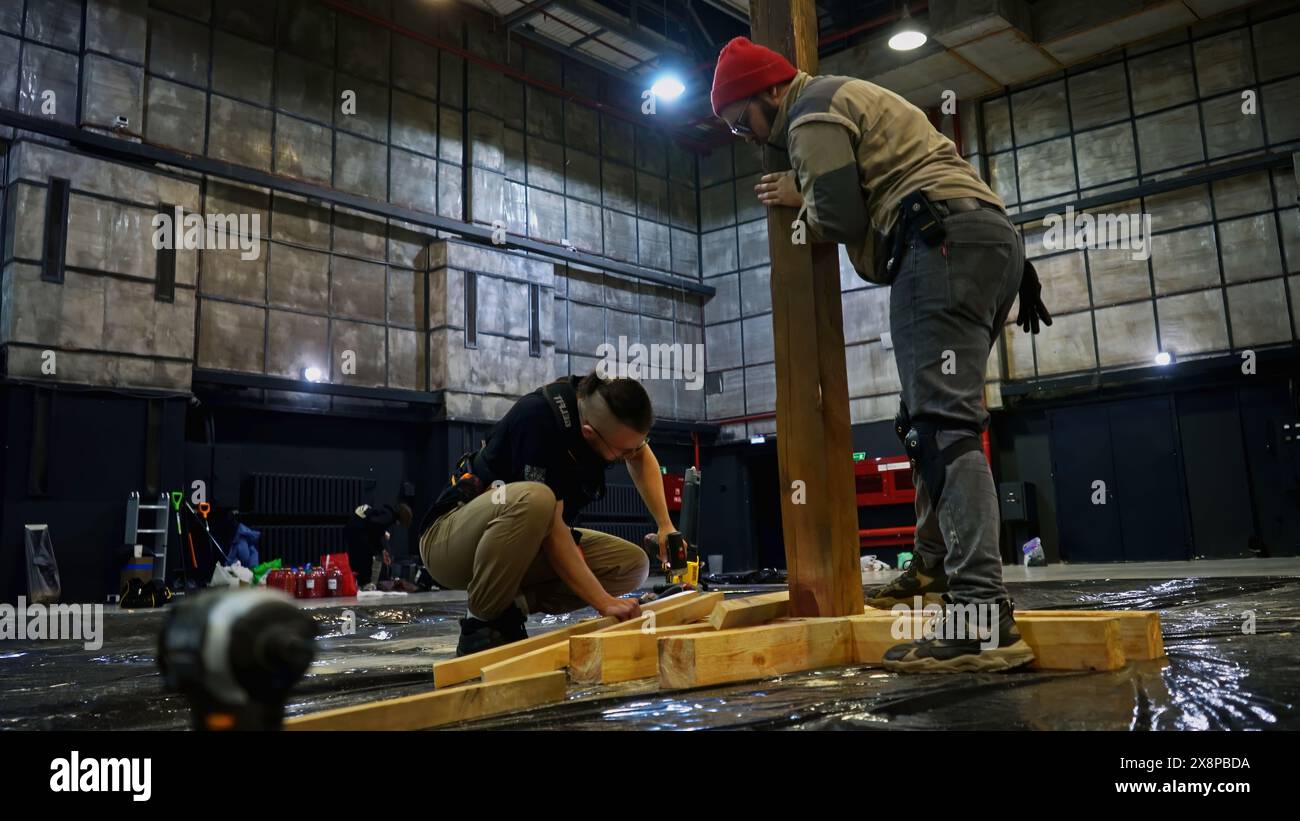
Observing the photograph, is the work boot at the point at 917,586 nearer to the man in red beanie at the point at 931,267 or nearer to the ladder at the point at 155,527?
the man in red beanie at the point at 931,267

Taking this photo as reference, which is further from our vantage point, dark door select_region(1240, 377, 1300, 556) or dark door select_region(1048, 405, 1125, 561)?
dark door select_region(1048, 405, 1125, 561)

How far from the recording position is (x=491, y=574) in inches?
109

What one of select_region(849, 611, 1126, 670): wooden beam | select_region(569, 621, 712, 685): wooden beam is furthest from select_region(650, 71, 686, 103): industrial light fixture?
select_region(849, 611, 1126, 670): wooden beam

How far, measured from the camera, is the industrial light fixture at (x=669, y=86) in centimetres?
1400

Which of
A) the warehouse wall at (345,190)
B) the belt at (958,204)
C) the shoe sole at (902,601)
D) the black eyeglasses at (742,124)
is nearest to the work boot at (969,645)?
the shoe sole at (902,601)

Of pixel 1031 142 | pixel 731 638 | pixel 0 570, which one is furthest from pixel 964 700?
pixel 1031 142

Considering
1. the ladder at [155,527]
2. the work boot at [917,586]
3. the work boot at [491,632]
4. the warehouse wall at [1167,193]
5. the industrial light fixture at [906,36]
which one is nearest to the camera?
the work boot at [917,586]

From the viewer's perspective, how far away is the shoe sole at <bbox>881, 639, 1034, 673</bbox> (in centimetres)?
197

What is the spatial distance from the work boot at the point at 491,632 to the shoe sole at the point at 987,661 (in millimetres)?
1340

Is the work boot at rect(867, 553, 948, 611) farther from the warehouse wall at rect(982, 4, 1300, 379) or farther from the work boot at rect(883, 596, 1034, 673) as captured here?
the warehouse wall at rect(982, 4, 1300, 379)

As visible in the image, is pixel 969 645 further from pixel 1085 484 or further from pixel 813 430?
pixel 1085 484

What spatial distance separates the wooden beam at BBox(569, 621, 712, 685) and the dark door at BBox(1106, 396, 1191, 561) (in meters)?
12.0

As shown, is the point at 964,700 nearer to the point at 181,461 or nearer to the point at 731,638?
the point at 731,638
